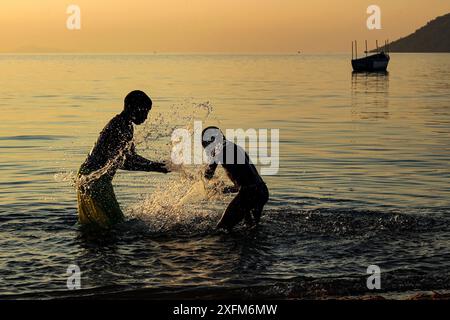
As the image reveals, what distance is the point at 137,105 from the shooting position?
11484 mm

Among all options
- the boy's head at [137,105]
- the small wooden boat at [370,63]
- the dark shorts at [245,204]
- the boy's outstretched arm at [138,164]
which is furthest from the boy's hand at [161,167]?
the small wooden boat at [370,63]

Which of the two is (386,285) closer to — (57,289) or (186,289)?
(186,289)

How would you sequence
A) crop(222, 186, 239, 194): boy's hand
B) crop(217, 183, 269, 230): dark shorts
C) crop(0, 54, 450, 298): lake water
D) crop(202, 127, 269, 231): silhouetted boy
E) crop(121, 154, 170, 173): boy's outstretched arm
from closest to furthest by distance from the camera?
1. crop(0, 54, 450, 298): lake water
2. crop(202, 127, 269, 231): silhouetted boy
3. crop(217, 183, 269, 230): dark shorts
4. crop(222, 186, 239, 194): boy's hand
5. crop(121, 154, 170, 173): boy's outstretched arm

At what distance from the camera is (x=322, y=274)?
9.77 m

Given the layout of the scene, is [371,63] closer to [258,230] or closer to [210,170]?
[258,230]

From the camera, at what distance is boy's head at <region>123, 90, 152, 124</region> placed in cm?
1141

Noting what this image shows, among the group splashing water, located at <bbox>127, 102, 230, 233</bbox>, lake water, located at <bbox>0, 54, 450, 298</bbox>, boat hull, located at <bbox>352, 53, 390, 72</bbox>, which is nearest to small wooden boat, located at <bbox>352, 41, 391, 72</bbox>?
boat hull, located at <bbox>352, 53, 390, 72</bbox>

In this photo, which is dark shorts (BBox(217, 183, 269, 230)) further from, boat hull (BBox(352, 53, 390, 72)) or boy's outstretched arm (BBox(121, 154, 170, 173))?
boat hull (BBox(352, 53, 390, 72))

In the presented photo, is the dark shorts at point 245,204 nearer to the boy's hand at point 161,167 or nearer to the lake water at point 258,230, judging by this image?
the lake water at point 258,230

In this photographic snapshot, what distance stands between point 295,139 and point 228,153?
15.0 meters

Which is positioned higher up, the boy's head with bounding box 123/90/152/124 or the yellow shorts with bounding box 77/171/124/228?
the boy's head with bounding box 123/90/152/124

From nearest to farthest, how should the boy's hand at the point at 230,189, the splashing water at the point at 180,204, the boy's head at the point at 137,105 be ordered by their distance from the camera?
1. the boy's head at the point at 137,105
2. the boy's hand at the point at 230,189
3. the splashing water at the point at 180,204

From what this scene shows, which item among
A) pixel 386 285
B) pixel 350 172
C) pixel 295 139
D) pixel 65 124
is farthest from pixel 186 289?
pixel 65 124

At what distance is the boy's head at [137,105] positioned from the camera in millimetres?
11406
